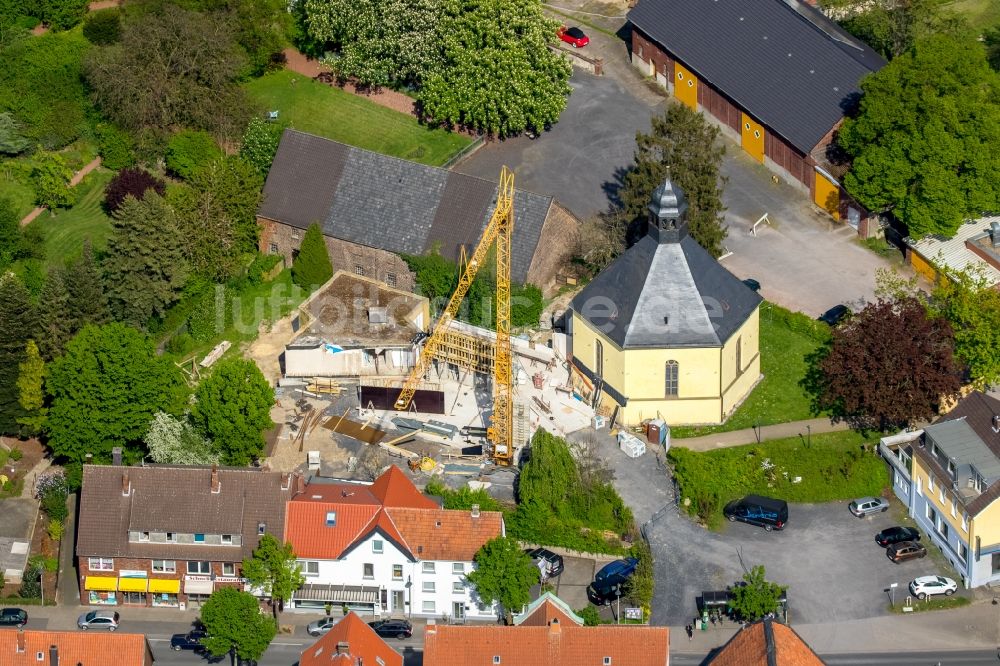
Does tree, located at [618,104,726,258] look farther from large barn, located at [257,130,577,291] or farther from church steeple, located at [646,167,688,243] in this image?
church steeple, located at [646,167,688,243]

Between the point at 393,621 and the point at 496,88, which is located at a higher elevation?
the point at 496,88

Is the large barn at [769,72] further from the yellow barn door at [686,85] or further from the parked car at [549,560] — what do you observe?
the parked car at [549,560]

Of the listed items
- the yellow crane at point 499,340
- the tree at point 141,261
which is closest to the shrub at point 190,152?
the tree at point 141,261

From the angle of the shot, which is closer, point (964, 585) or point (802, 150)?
point (964, 585)

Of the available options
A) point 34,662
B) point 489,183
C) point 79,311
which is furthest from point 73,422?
point 489,183

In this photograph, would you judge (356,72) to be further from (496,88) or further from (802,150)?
(802,150)

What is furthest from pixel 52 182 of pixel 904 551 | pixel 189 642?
pixel 904 551

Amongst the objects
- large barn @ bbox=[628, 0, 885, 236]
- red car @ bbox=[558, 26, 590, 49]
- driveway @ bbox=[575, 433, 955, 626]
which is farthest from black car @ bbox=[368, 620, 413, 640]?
red car @ bbox=[558, 26, 590, 49]
